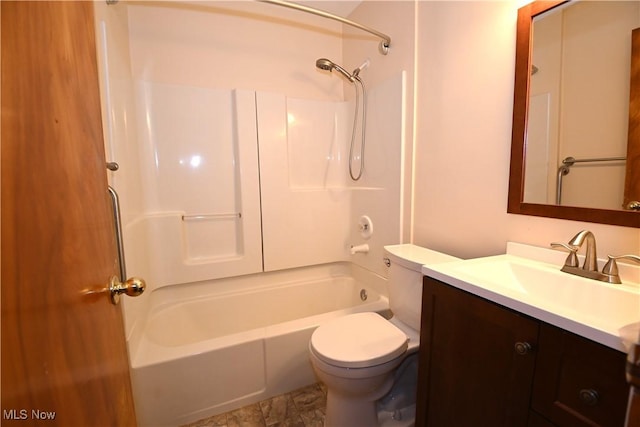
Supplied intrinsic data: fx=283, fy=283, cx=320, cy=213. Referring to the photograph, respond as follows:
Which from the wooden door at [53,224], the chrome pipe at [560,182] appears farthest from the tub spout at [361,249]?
the wooden door at [53,224]

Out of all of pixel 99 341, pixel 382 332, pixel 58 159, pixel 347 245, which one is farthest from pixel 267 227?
pixel 58 159

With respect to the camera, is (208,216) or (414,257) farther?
(208,216)

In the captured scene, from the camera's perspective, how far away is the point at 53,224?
0.44 meters

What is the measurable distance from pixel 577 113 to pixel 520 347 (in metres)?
0.86

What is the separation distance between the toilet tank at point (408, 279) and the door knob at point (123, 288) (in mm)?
1109

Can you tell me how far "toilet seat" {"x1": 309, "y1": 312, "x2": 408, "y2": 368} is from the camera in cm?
116

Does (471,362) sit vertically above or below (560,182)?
below

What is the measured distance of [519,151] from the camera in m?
1.17

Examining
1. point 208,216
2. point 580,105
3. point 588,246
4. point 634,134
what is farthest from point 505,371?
point 208,216

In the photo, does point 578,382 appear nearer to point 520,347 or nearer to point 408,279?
point 520,347

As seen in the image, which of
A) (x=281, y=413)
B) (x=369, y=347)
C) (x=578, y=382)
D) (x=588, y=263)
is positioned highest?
(x=588, y=263)

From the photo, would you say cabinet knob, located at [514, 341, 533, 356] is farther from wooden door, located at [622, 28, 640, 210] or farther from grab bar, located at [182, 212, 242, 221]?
grab bar, located at [182, 212, 242, 221]

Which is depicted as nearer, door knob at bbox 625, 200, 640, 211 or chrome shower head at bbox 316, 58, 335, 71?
door knob at bbox 625, 200, 640, 211

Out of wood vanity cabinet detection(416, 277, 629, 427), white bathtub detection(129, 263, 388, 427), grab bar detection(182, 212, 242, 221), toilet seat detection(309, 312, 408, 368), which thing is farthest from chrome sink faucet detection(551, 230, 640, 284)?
grab bar detection(182, 212, 242, 221)
